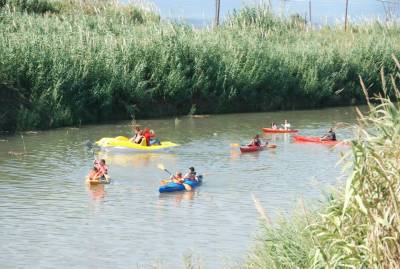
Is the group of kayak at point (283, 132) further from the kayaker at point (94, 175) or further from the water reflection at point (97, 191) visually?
the water reflection at point (97, 191)

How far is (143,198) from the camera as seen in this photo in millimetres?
17344

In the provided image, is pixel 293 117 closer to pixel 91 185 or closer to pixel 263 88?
pixel 263 88

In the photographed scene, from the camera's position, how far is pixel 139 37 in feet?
110

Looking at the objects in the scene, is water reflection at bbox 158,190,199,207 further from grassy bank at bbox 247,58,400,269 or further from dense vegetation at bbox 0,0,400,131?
dense vegetation at bbox 0,0,400,131

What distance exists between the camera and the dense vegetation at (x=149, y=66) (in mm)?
28000

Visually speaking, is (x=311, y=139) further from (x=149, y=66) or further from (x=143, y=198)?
(x=143, y=198)

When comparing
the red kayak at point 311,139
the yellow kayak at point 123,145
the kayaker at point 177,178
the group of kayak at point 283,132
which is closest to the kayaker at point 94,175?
the kayaker at point 177,178

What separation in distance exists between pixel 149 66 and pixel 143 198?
14.8 metres

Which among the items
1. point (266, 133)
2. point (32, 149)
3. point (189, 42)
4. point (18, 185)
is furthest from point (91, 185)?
point (189, 42)

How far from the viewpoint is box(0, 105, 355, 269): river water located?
42.9 ft

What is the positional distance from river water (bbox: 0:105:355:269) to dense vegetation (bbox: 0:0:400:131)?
62.0 inches

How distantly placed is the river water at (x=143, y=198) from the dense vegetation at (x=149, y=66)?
5.17 feet

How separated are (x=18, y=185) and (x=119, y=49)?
13522 millimetres

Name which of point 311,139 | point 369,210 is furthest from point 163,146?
point 369,210
